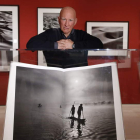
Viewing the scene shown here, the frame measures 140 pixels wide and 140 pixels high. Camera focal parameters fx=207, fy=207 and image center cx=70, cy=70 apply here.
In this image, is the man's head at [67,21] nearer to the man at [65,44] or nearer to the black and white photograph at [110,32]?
the man at [65,44]

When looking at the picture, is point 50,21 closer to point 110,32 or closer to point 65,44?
point 110,32

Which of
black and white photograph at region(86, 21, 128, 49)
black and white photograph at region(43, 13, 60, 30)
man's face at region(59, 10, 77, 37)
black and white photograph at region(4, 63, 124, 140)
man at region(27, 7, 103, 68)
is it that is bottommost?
black and white photograph at region(4, 63, 124, 140)

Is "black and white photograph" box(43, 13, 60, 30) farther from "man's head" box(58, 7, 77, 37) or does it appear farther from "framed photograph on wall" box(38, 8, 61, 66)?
"man's head" box(58, 7, 77, 37)

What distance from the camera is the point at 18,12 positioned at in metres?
3.61

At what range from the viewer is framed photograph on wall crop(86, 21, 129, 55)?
3680mm

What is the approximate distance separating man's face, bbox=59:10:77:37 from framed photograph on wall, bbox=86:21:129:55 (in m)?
2.16

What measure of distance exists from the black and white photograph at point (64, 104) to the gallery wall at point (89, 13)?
305 cm

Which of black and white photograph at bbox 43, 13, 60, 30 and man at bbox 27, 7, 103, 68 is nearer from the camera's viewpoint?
man at bbox 27, 7, 103, 68

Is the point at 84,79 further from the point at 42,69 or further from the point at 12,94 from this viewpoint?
the point at 12,94

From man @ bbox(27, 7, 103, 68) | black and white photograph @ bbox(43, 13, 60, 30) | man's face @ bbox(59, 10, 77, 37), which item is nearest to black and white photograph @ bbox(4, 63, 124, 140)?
man @ bbox(27, 7, 103, 68)

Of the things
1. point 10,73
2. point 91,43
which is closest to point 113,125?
point 10,73

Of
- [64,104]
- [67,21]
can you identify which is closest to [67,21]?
[67,21]

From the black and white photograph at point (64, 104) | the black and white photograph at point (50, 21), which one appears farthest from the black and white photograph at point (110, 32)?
the black and white photograph at point (64, 104)

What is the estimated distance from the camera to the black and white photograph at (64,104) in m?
0.70
